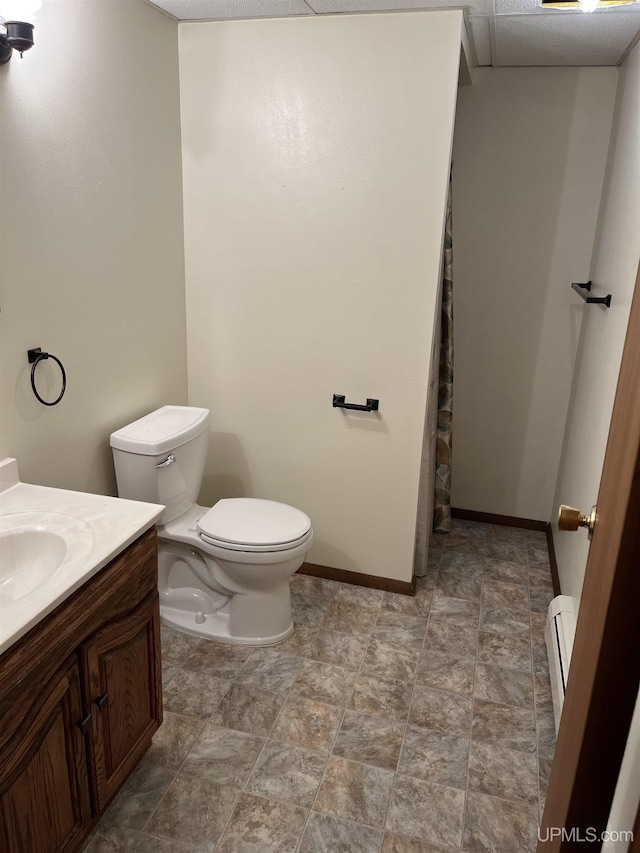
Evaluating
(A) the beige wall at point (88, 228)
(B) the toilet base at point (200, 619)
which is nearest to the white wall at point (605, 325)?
(B) the toilet base at point (200, 619)

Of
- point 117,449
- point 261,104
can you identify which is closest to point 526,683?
point 117,449

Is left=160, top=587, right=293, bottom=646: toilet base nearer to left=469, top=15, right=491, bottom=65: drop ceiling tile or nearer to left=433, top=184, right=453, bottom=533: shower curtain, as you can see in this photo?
left=433, top=184, right=453, bottom=533: shower curtain

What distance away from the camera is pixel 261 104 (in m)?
2.47

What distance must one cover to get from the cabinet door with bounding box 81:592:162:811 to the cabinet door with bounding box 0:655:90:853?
0.05 metres

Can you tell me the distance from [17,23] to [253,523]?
5.39 ft

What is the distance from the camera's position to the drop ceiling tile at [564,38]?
221cm

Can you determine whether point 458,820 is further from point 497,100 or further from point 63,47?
point 497,100

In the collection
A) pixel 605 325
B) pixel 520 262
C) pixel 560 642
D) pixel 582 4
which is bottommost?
pixel 560 642

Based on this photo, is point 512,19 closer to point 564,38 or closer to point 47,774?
point 564,38

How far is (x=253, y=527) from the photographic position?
7.85ft

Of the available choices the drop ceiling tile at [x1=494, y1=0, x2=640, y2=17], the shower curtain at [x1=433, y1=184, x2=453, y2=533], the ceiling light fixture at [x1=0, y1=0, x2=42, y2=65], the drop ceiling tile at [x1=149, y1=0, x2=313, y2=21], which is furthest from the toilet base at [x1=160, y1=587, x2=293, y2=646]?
the drop ceiling tile at [x1=494, y1=0, x2=640, y2=17]

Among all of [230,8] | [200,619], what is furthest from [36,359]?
[230,8]

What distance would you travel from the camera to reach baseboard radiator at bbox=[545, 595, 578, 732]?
6.59ft

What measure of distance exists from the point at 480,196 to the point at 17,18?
2.11m
